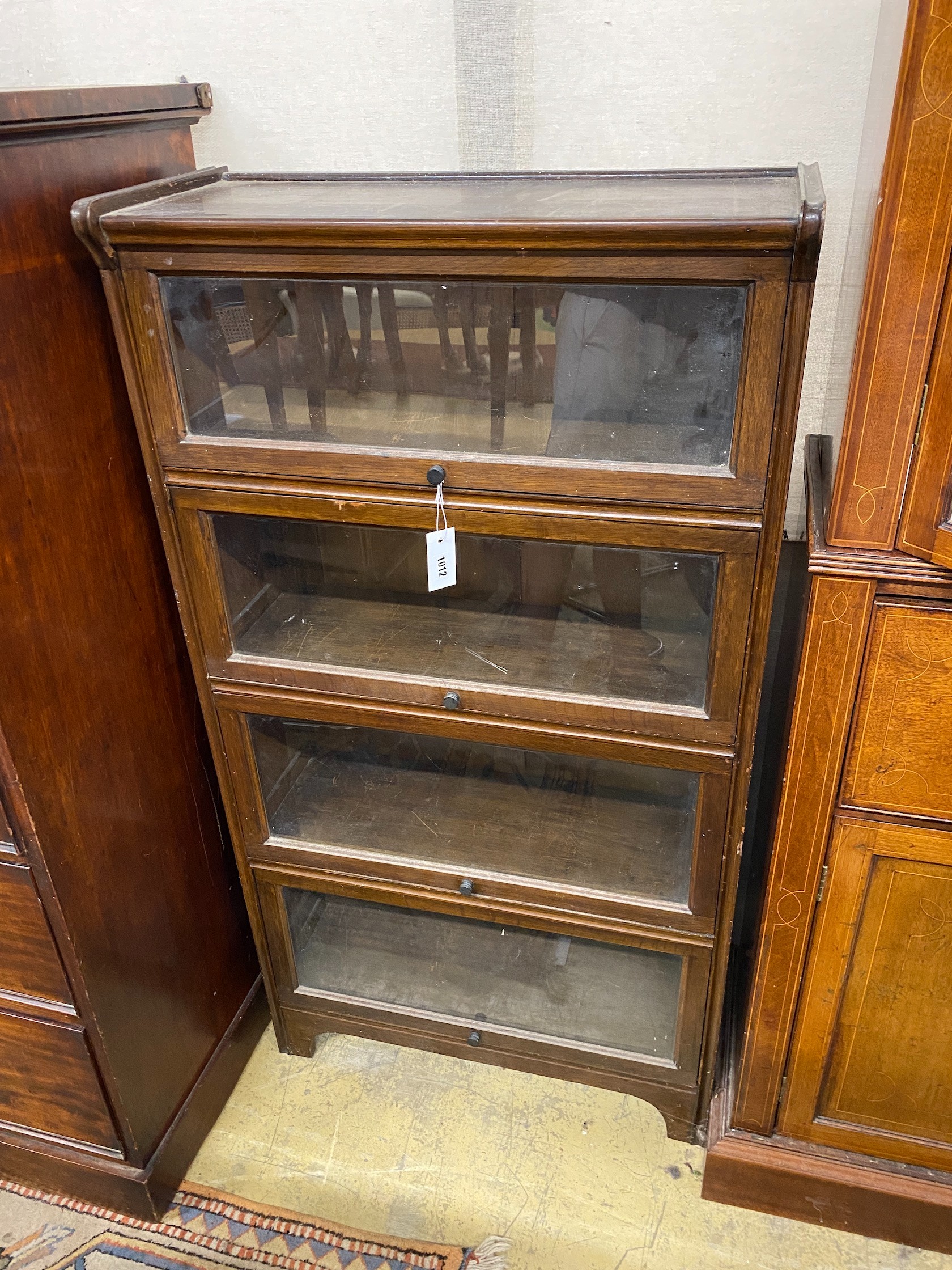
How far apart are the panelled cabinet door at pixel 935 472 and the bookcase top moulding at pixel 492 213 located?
0.14 m

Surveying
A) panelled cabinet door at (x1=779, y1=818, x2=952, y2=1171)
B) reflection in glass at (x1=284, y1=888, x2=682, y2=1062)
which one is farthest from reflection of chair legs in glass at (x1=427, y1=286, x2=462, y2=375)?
reflection in glass at (x1=284, y1=888, x2=682, y2=1062)

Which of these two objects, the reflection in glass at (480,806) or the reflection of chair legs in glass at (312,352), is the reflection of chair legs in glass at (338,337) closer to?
the reflection of chair legs in glass at (312,352)

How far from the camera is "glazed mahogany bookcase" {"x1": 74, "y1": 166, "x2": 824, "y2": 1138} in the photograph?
89cm

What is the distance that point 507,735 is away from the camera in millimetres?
1134

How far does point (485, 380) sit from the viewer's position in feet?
3.21

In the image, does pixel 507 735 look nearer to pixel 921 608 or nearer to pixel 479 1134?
pixel 921 608

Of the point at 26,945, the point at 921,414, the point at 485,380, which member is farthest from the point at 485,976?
the point at 921,414

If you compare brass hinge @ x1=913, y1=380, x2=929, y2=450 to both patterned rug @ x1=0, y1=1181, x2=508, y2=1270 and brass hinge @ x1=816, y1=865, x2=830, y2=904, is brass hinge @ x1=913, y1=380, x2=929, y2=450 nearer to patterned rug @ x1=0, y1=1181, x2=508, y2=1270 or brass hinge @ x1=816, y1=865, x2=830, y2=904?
brass hinge @ x1=816, y1=865, x2=830, y2=904

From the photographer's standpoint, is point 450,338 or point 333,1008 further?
point 333,1008

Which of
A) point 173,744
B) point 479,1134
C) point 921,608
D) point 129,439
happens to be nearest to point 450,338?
point 129,439

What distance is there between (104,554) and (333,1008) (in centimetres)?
80

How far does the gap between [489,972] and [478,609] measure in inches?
24.2

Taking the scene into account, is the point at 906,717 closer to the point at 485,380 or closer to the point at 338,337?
the point at 485,380

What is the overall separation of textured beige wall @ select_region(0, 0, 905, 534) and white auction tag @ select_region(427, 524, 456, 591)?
18.2 inches
